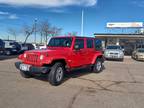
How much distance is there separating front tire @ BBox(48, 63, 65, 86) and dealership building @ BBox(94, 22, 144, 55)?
2209 centimetres

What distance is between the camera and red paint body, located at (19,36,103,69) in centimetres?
660

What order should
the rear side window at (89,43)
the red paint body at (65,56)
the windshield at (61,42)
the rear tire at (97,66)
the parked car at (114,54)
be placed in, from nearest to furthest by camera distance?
the red paint body at (65,56) → the windshield at (61,42) → the rear side window at (89,43) → the rear tire at (97,66) → the parked car at (114,54)

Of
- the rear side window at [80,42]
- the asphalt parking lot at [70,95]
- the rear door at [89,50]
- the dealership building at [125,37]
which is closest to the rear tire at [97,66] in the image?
the rear door at [89,50]

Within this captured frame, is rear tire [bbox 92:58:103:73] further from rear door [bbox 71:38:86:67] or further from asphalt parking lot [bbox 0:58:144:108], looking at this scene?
asphalt parking lot [bbox 0:58:144:108]

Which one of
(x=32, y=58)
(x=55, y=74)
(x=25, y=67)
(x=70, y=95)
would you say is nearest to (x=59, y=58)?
(x=55, y=74)

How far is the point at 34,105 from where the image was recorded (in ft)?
15.5

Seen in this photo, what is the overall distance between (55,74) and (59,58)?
0.64 m

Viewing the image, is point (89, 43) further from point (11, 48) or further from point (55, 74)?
point (11, 48)

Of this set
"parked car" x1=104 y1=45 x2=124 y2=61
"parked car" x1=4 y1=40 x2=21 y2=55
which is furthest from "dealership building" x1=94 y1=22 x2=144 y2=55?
"parked car" x1=4 y1=40 x2=21 y2=55

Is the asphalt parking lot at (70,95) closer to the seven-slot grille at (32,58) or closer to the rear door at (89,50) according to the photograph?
the seven-slot grille at (32,58)

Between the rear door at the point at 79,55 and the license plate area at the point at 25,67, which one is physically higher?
the rear door at the point at 79,55

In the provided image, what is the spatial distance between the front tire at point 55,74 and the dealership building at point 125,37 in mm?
22094

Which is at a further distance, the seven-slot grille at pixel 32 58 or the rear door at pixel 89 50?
the rear door at pixel 89 50

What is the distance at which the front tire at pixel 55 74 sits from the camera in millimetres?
6707
